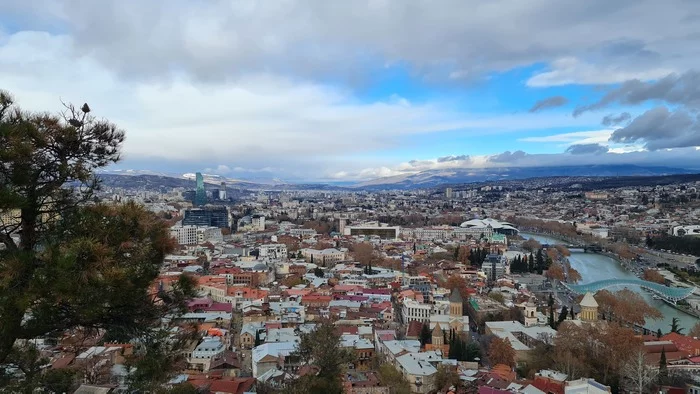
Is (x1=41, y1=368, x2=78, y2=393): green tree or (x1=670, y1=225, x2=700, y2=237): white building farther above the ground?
(x1=41, y1=368, x2=78, y2=393): green tree

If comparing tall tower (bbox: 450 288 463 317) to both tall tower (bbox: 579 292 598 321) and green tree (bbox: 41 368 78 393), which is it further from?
green tree (bbox: 41 368 78 393)

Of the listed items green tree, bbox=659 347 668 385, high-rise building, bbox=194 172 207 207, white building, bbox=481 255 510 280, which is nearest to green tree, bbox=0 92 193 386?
green tree, bbox=659 347 668 385

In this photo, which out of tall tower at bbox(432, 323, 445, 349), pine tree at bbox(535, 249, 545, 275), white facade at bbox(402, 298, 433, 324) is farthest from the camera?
pine tree at bbox(535, 249, 545, 275)

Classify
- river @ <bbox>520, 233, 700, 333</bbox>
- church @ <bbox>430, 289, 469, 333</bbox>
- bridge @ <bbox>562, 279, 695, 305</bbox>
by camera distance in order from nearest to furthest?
church @ <bbox>430, 289, 469, 333</bbox> < river @ <bbox>520, 233, 700, 333</bbox> < bridge @ <bbox>562, 279, 695, 305</bbox>

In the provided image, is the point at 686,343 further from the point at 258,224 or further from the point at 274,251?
the point at 258,224

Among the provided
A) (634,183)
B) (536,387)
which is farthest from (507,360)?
(634,183)

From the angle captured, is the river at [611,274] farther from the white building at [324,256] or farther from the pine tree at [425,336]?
the white building at [324,256]

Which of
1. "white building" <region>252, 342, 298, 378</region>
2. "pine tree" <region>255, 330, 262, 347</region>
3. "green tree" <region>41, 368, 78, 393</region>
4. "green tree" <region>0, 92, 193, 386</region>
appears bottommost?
"pine tree" <region>255, 330, 262, 347</region>
